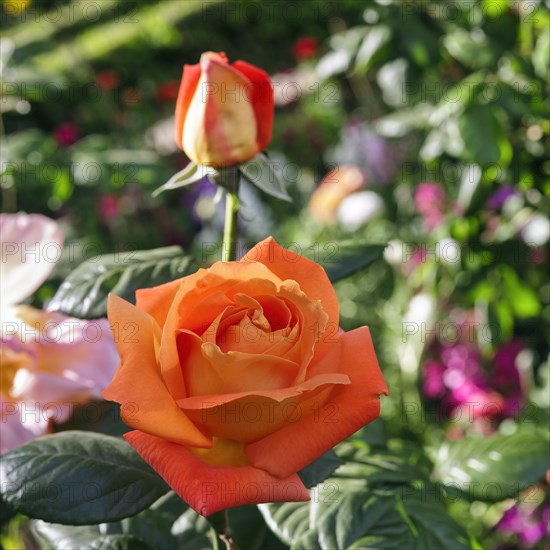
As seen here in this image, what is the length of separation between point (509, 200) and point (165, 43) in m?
5.16

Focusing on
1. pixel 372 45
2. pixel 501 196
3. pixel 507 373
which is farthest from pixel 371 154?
pixel 372 45

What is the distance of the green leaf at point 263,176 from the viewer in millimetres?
603

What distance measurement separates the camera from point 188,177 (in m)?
0.64

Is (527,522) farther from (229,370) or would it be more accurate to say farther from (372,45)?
(229,370)

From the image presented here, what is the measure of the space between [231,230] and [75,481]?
217 millimetres

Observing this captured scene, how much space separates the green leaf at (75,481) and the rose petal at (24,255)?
5.5 inches

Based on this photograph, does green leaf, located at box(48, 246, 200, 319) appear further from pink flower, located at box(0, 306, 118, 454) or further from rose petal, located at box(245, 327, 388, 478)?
rose petal, located at box(245, 327, 388, 478)

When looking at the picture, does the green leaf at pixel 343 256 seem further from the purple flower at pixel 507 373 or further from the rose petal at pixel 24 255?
the purple flower at pixel 507 373

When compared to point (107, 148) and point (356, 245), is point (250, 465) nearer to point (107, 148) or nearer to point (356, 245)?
point (356, 245)

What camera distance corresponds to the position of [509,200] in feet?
4.52

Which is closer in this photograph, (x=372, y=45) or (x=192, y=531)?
(x=192, y=531)

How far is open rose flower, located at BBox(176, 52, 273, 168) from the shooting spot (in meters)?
0.55

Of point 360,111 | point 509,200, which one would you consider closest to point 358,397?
point 509,200

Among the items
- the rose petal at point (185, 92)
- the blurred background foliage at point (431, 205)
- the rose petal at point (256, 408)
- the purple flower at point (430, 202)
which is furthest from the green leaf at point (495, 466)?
the purple flower at point (430, 202)
